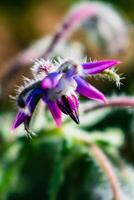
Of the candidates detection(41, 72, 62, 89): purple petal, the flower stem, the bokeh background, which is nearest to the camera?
detection(41, 72, 62, 89): purple petal

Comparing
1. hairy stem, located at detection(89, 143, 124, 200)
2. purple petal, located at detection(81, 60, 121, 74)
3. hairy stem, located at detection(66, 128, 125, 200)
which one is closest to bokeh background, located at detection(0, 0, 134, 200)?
hairy stem, located at detection(66, 128, 125, 200)

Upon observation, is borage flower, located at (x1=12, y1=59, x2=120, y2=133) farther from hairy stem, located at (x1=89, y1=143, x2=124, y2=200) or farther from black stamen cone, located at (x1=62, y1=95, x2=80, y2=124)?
hairy stem, located at (x1=89, y1=143, x2=124, y2=200)

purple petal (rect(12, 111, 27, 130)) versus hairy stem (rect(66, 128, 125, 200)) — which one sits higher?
purple petal (rect(12, 111, 27, 130))

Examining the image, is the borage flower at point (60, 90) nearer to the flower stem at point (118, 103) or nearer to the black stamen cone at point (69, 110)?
the black stamen cone at point (69, 110)

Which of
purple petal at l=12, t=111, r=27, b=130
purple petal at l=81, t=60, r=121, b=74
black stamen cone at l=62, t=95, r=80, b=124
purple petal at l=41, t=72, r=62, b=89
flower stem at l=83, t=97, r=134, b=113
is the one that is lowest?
flower stem at l=83, t=97, r=134, b=113

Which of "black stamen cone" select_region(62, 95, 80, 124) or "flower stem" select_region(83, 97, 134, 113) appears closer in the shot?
"black stamen cone" select_region(62, 95, 80, 124)

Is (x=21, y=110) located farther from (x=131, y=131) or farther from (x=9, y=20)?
(x=9, y=20)

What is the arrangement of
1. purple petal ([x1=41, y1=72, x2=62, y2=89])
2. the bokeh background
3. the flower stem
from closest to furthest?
1. purple petal ([x1=41, y1=72, x2=62, y2=89])
2. the flower stem
3. the bokeh background
